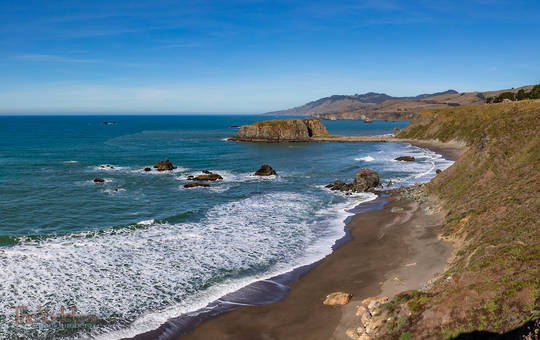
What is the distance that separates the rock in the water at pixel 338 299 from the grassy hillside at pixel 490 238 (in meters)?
3.11

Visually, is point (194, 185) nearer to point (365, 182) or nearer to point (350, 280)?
point (365, 182)

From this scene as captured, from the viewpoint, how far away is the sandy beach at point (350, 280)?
53.1ft

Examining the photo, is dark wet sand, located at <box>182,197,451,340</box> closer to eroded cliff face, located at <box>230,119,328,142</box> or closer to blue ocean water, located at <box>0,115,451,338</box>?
blue ocean water, located at <box>0,115,451,338</box>

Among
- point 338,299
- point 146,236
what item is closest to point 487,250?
point 338,299

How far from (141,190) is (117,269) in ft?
86.8

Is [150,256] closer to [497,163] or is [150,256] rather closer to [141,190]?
[141,190]

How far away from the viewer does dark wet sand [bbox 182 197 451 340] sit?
1617cm

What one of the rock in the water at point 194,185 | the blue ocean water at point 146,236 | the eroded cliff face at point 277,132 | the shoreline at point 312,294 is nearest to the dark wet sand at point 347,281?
the shoreline at point 312,294

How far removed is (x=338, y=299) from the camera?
17938 millimetres

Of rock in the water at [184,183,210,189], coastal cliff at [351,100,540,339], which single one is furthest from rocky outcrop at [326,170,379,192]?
rock in the water at [184,183,210,189]

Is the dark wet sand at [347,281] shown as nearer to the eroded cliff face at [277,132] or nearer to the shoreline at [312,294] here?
the shoreline at [312,294]

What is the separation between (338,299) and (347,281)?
9.89 ft

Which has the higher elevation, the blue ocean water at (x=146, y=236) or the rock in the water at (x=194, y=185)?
the rock in the water at (x=194, y=185)

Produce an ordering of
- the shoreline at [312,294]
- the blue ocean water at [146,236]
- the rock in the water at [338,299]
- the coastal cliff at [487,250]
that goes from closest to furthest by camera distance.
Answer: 1. the coastal cliff at [487,250]
2. the shoreline at [312,294]
3. the rock in the water at [338,299]
4. the blue ocean water at [146,236]
